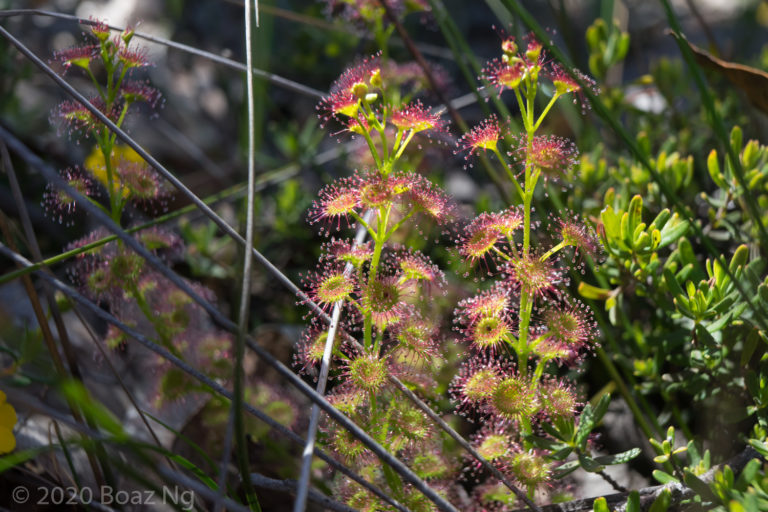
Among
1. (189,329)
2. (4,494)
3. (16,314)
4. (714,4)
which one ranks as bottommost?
(4,494)

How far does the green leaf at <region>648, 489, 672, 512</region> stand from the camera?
1083mm

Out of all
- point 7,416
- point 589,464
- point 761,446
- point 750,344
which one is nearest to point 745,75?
point 750,344

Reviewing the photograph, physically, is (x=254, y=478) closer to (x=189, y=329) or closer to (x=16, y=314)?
(x=189, y=329)

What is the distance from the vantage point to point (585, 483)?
1.53 m

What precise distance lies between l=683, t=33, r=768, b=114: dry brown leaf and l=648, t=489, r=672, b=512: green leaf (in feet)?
3.18

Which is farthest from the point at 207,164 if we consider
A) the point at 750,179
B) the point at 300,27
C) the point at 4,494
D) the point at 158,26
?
the point at 750,179

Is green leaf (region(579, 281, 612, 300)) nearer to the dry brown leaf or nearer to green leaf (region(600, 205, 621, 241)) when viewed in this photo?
green leaf (region(600, 205, 621, 241))

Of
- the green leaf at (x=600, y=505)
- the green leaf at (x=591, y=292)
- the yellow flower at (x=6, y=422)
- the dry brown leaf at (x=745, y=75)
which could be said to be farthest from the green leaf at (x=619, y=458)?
the yellow flower at (x=6, y=422)

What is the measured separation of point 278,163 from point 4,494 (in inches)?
61.3

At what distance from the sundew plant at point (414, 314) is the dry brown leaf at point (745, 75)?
10mm

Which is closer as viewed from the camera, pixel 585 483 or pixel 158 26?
pixel 585 483

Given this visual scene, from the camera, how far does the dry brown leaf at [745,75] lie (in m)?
1.49

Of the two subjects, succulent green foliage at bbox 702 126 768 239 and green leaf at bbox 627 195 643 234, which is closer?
green leaf at bbox 627 195 643 234

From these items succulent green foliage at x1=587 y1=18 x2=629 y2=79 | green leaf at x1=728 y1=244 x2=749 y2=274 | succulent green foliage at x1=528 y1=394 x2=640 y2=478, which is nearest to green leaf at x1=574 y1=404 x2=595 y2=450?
succulent green foliage at x1=528 y1=394 x2=640 y2=478
